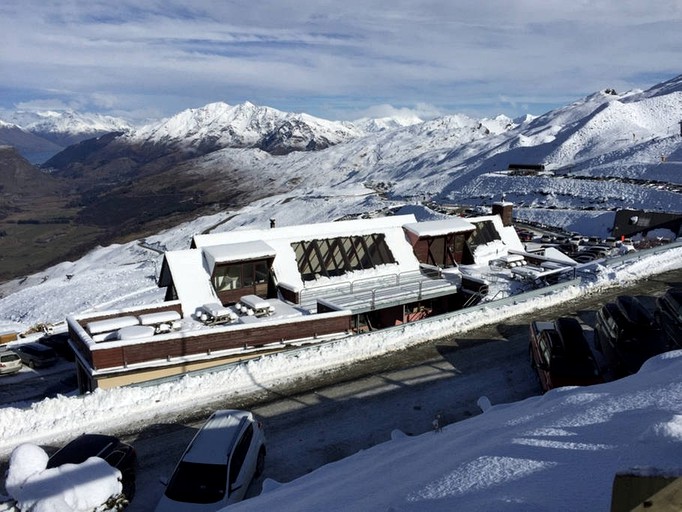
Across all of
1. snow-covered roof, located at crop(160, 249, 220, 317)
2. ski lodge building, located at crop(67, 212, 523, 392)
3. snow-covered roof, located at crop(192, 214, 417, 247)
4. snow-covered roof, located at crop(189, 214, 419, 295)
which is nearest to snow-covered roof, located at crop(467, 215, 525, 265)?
ski lodge building, located at crop(67, 212, 523, 392)

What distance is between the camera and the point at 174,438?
12945 millimetres

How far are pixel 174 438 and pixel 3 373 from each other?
15.1 meters

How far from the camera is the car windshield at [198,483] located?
10016 mm

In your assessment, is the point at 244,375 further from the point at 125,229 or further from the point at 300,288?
the point at 125,229

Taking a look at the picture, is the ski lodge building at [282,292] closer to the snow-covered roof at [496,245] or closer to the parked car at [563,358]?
the snow-covered roof at [496,245]

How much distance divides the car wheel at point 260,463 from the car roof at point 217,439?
0.85 meters

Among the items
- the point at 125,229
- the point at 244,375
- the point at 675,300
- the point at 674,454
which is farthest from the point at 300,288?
the point at 125,229

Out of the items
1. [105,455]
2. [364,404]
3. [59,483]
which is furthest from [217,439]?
[364,404]

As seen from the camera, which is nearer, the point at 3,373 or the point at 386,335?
the point at 386,335

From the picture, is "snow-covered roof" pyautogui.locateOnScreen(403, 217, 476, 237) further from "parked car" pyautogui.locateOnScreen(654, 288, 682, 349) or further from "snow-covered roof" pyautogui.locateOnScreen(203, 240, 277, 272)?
"parked car" pyautogui.locateOnScreen(654, 288, 682, 349)

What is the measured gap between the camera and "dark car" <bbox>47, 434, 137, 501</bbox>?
1061 centimetres

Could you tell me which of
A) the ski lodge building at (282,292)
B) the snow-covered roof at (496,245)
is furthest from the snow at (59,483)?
the snow-covered roof at (496,245)

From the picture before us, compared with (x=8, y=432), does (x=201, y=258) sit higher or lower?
higher

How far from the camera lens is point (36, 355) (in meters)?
24.8
